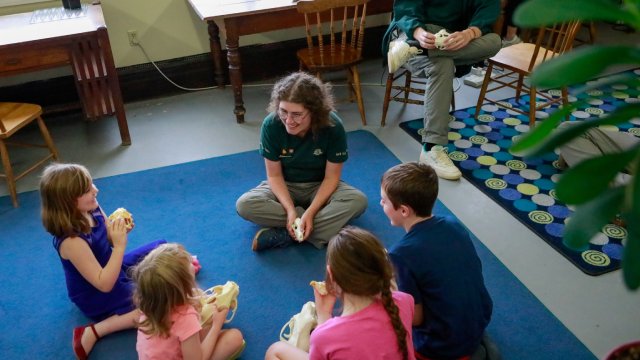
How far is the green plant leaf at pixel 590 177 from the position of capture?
30.6 inches

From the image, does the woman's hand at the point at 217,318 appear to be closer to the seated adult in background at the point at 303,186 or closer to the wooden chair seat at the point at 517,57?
the seated adult in background at the point at 303,186

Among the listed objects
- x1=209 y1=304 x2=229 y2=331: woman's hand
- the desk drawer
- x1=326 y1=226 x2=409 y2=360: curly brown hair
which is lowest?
x1=209 y1=304 x2=229 y2=331: woman's hand

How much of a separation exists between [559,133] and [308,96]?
4.52ft

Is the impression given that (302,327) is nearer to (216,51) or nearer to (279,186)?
(279,186)

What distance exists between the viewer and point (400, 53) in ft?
9.71

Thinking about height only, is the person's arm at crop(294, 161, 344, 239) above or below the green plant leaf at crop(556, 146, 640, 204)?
below

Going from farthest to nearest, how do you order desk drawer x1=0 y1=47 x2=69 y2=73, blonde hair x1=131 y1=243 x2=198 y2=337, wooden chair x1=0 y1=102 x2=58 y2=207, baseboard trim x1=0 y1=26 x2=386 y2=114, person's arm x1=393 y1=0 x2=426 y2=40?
baseboard trim x1=0 y1=26 x2=386 y2=114 < person's arm x1=393 y1=0 x2=426 y2=40 < desk drawer x1=0 y1=47 x2=69 y2=73 < wooden chair x1=0 y1=102 x2=58 y2=207 < blonde hair x1=131 y1=243 x2=198 y2=337

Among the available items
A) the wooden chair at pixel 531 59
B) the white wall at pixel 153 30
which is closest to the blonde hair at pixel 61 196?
the white wall at pixel 153 30

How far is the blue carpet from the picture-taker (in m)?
1.90

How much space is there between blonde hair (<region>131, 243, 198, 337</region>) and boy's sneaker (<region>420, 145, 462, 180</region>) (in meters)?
1.63

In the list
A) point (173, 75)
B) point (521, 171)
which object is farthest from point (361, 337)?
point (173, 75)

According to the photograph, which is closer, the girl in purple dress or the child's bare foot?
the girl in purple dress

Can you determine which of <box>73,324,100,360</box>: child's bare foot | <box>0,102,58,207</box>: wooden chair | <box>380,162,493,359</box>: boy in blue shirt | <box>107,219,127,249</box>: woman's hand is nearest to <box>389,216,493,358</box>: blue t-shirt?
<box>380,162,493,359</box>: boy in blue shirt

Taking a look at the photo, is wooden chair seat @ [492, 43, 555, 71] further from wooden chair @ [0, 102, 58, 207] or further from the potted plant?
wooden chair @ [0, 102, 58, 207]
